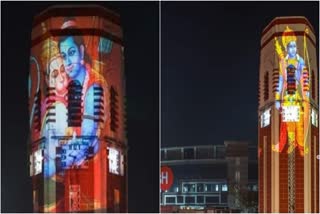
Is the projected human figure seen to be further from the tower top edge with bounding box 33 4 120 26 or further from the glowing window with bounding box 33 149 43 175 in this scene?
the glowing window with bounding box 33 149 43 175

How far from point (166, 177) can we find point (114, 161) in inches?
12.8

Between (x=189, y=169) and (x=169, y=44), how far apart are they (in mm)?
759

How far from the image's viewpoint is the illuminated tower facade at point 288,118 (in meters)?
3.78

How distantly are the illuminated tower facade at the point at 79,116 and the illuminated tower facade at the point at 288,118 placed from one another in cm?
85

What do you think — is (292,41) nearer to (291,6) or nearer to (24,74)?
(291,6)

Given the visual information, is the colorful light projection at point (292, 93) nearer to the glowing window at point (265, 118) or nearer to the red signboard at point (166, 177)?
the glowing window at point (265, 118)

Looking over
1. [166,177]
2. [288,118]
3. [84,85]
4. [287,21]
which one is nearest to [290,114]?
[288,118]

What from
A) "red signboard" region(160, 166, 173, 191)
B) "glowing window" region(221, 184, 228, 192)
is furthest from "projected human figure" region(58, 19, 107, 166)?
"glowing window" region(221, 184, 228, 192)

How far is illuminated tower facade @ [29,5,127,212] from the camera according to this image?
3.83 metres

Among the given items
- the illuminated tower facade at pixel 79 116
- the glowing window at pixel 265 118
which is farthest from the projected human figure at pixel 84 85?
the glowing window at pixel 265 118

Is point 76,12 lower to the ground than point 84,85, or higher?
higher

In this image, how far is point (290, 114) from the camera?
3.81 meters

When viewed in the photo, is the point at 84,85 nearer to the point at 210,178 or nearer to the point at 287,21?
the point at 210,178

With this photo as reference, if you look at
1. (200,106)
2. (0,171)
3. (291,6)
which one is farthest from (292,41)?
(0,171)
